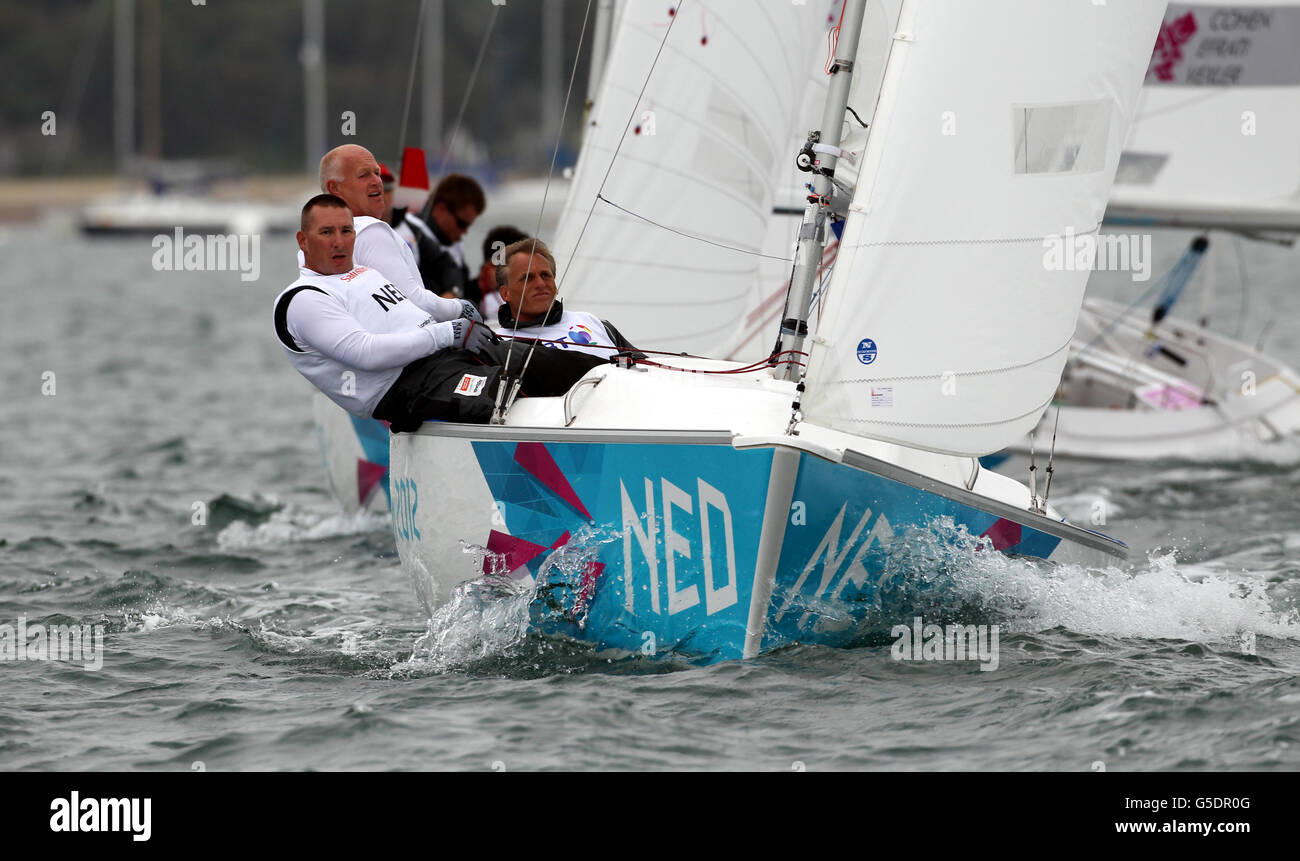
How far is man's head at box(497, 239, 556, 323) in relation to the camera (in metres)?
5.77

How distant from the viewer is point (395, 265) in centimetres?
598

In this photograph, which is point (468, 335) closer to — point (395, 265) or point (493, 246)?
point (395, 265)

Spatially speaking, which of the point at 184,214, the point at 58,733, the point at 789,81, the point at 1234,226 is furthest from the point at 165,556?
the point at 184,214

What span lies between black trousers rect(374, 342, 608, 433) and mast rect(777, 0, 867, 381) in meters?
0.64

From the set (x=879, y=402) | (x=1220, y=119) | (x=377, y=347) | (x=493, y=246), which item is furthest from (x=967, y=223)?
(x=1220, y=119)

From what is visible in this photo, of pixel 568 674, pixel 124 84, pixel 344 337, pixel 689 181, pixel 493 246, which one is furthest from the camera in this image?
pixel 124 84

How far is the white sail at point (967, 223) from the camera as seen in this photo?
4863mm

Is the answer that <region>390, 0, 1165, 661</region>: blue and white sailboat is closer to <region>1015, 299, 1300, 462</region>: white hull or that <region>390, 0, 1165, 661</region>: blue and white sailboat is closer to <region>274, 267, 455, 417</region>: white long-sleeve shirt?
<region>274, 267, 455, 417</region>: white long-sleeve shirt

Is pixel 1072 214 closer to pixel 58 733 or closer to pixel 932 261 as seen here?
pixel 932 261

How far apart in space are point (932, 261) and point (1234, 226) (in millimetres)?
7118

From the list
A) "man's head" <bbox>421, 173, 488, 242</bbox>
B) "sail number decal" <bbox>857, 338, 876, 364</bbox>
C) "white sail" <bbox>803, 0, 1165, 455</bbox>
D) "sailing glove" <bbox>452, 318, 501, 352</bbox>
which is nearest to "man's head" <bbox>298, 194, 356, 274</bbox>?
"sailing glove" <bbox>452, 318, 501, 352</bbox>

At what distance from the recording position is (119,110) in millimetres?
53844

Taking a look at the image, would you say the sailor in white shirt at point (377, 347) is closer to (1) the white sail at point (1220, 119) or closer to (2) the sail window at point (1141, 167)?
(1) the white sail at point (1220, 119)

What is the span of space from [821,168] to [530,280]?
1015 millimetres
